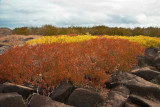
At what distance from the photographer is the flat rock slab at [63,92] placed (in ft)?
15.4

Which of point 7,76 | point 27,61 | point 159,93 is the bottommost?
point 159,93

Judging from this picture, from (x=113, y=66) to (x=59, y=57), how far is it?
1899 millimetres

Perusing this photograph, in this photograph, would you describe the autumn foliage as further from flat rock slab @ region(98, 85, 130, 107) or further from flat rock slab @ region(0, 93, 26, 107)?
flat rock slab @ region(0, 93, 26, 107)

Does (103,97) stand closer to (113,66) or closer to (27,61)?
(113,66)

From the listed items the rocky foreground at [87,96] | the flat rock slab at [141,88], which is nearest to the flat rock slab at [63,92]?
the rocky foreground at [87,96]

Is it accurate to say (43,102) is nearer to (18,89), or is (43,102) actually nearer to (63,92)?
(63,92)

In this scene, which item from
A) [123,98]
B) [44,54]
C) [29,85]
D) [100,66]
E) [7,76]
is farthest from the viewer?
[44,54]

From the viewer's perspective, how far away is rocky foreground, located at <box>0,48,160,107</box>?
4.32 metres

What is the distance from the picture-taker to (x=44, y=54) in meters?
7.03

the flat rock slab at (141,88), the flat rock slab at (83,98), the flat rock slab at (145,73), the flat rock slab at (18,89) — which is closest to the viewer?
the flat rock slab at (83,98)

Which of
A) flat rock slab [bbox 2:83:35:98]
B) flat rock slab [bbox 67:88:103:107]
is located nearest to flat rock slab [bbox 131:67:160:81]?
flat rock slab [bbox 67:88:103:107]

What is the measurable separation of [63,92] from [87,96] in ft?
2.05

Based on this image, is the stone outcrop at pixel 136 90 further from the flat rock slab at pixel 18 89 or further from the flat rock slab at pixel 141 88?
the flat rock slab at pixel 18 89

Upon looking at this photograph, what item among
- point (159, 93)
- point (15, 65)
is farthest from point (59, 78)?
point (159, 93)
